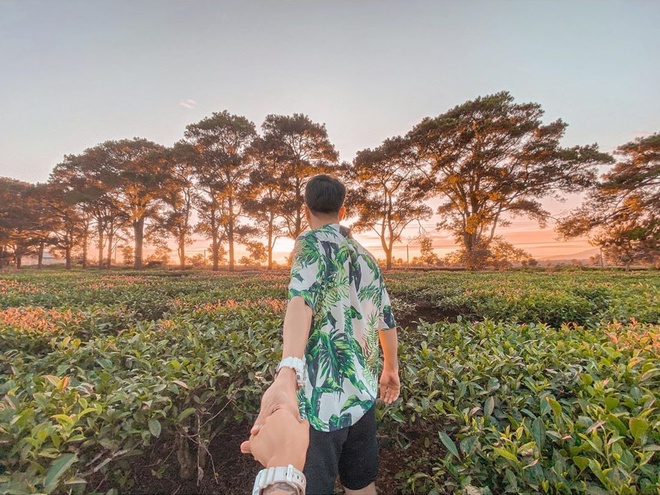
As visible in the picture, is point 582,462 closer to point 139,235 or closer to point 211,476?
point 211,476

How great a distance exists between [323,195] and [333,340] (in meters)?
0.58

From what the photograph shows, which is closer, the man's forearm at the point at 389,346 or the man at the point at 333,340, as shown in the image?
the man at the point at 333,340

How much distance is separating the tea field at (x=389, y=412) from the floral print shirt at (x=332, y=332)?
1.57 ft

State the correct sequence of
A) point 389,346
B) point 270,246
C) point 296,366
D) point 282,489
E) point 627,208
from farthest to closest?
point 270,246
point 627,208
point 389,346
point 296,366
point 282,489

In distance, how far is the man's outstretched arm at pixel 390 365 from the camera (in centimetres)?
154

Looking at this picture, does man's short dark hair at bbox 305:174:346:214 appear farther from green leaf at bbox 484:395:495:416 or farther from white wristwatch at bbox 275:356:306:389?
green leaf at bbox 484:395:495:416

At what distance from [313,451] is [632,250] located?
89.6ft

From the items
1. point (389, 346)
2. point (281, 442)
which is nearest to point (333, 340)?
point (389, 346)

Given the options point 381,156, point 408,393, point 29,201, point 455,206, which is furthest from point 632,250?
point 29,201

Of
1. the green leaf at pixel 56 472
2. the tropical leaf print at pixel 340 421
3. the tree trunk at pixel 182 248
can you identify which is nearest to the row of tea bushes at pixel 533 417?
the tropical leaf print at pixel 340 421

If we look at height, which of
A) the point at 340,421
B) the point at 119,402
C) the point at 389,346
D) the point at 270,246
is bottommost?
the point at 119,402

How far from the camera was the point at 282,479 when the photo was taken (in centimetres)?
51

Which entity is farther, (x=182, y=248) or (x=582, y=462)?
(x=182, y=248)

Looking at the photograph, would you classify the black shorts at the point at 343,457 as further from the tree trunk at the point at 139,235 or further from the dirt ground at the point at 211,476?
the tree trunk at the point at 139,235
